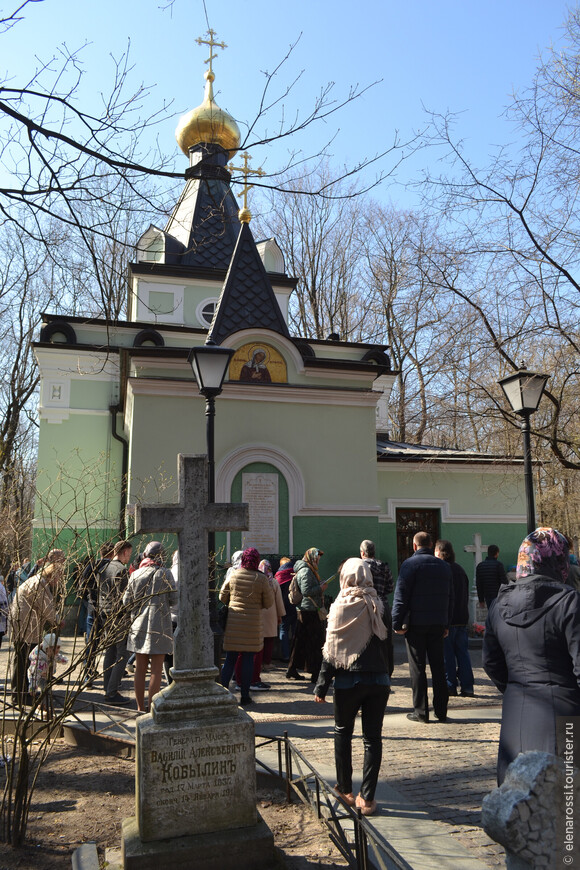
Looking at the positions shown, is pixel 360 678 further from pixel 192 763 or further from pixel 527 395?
pixel 527 395

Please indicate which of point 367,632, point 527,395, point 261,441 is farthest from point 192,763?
point 261,441

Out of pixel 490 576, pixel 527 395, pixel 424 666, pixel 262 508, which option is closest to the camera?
pixel 424 666

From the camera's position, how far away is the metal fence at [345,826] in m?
3.44

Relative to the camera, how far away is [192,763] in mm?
3895

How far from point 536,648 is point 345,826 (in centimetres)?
186

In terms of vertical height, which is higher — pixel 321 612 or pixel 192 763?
pixel 321 612

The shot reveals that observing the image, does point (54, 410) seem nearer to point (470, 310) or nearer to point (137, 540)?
point (137, 540)

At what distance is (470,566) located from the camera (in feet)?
55.2

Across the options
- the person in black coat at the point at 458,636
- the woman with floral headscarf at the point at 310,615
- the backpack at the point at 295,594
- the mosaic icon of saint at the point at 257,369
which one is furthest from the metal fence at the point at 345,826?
the mosaic icon of saint at the point at 257,369

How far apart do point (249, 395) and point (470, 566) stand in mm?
7149

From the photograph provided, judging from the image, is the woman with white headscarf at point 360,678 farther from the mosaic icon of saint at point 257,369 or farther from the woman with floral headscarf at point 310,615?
the mosaic icon of saint at point 257,369

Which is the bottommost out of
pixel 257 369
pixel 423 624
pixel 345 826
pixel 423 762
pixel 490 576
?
pixel 423 762

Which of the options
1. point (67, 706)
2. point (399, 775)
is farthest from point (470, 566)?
point (67, 706)

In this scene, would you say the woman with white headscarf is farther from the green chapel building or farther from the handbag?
the green chapel building
